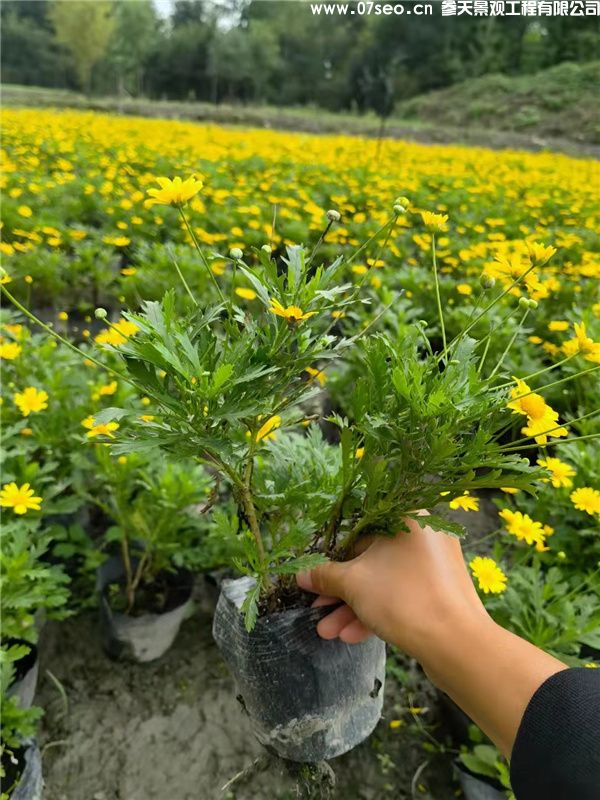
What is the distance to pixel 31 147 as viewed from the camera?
674 centimetres

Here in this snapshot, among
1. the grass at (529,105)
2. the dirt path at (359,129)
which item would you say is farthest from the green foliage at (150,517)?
the grass at (529,105)

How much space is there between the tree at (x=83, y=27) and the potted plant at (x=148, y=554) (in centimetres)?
3932

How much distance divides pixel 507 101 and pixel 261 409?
24.7 metres

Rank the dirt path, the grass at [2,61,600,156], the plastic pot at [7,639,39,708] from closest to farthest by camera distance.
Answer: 1. the plastic pot at [7,639,39,708]
2. the dirt path
3. the grass at [2,61,600,156]

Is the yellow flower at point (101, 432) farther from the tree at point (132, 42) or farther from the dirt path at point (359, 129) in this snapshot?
the tree at point (132, 42)

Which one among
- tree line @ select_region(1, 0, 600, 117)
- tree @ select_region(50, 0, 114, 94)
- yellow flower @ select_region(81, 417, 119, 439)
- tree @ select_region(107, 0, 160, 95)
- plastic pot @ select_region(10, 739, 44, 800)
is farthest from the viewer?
tree @ select_region(107, 0, 160, 95)

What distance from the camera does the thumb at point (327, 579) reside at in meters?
0.99

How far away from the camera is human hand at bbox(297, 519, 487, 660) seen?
0.89 meters

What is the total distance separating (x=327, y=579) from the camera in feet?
3.35

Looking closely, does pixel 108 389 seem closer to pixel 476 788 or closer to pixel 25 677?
pixel 25 677

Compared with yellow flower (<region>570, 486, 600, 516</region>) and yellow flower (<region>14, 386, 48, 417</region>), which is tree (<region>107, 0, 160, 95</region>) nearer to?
yellow flower (<region>14, 386, 48, 417</region>)

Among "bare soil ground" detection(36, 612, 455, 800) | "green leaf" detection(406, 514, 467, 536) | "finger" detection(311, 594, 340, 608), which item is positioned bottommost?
"bare soil ground" detection(36, 612, 455, 800)

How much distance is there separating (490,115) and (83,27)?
84.9 ft

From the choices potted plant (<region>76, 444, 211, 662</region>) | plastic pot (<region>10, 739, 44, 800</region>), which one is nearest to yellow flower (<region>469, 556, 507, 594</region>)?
potted plant (<region>76, 444, 211, 662</region>)
